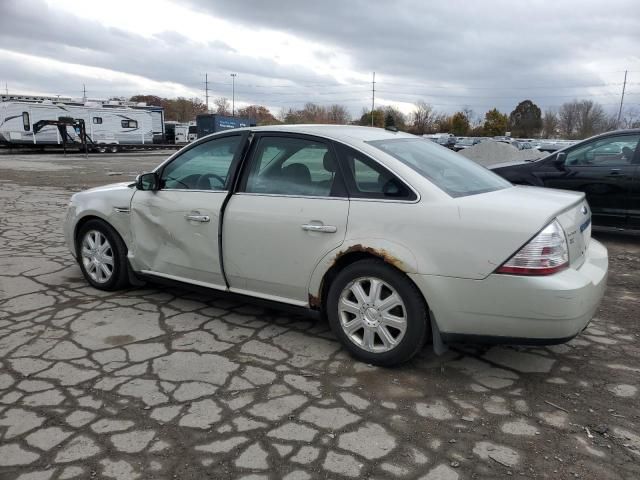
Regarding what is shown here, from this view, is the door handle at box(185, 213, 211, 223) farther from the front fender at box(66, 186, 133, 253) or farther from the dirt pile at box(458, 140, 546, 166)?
the dirt pile at box(458, 140, 546, 166)

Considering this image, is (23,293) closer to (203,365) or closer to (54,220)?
(203,365)

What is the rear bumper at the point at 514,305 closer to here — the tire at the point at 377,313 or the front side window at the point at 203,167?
the tire at the point at 377,313

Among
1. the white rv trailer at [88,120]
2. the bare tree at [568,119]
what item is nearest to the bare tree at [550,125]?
the bare tree at [568,119]

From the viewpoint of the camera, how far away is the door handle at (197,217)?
3912 mm

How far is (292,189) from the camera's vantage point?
12.0ft

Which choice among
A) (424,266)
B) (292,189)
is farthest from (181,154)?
(424,266)

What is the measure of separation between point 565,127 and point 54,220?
7648cm

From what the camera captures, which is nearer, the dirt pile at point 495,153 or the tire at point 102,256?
the tire at point 102,256

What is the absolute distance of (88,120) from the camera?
34.0 m

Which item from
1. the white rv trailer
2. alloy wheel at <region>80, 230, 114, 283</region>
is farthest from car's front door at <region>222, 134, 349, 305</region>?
the white rv trailer

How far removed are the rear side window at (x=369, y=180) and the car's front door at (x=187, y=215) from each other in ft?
3.20

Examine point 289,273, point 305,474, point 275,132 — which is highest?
point 275,132

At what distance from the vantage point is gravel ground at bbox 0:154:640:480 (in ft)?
7.93

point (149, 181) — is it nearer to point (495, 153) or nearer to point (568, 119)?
point (495, 153)
